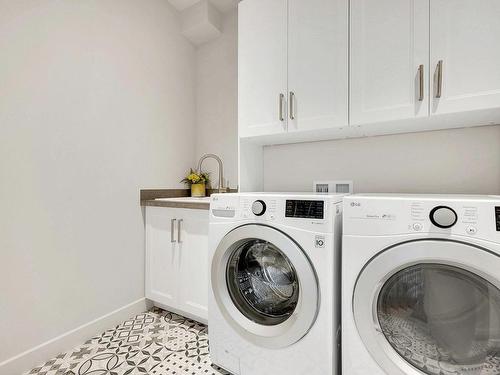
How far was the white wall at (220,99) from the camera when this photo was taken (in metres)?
2.26

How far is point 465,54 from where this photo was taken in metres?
1.08

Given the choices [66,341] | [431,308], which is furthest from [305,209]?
[66,341]

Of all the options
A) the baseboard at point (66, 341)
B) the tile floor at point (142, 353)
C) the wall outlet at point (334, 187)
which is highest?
the wall outlet at point (334, 187)

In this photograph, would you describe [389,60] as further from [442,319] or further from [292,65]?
[442,319]

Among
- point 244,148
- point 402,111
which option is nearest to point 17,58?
point 244,148

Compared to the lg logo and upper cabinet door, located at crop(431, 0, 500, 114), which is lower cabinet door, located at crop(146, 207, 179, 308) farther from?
upper cabinet door, located at crop(431, 0, 500, 114)

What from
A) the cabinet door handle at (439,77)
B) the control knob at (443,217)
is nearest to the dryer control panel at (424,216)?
the control knob at (443,217)

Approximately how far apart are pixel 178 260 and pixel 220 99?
1.47 m

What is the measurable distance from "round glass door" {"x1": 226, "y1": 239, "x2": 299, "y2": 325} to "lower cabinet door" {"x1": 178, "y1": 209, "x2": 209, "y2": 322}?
39 cm

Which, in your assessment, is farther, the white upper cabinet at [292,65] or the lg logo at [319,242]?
the white upper cabinet at [292,65]

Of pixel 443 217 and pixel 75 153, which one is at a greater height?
pixel 75 153

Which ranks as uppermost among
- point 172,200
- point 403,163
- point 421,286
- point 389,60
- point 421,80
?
point 389,60

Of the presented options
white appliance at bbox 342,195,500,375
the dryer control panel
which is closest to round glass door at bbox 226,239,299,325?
white appliance at bbox 342,195,500,375

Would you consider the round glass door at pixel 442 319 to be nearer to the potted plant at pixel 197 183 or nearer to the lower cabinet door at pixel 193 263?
the lower cabinet door at pixel 193 263
